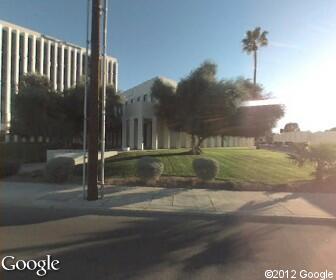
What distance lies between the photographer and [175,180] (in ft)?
50.1

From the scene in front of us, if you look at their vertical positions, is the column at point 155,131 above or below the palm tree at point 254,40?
below

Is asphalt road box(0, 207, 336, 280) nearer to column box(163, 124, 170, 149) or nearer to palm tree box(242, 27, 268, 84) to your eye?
column box(163, 124, 170, 149)

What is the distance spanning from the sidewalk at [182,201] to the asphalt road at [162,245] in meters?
0.75

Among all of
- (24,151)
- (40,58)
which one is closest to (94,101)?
(24,151)

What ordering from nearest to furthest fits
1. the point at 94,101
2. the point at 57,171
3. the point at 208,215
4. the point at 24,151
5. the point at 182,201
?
the point at 208,215 < the point at 94,101 < the point at 182,201 < the point at 57,171 < the point at 24,151

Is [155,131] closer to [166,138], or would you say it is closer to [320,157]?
[166,138]

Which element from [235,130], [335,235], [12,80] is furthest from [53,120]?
Result: [12,80]

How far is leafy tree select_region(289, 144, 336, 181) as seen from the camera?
1545 centimetres

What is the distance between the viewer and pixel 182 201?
11.6 metres

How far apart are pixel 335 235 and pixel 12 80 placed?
221 feet

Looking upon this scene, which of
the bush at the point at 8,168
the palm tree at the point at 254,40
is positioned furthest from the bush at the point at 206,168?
the palm tree at the point at 254,40

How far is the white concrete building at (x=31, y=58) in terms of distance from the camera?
65.5m

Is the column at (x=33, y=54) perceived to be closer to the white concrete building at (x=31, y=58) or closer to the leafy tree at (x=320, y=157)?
the white concrete building at (x=31, y=58)

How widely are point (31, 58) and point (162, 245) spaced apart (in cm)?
6958
